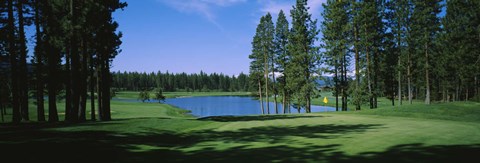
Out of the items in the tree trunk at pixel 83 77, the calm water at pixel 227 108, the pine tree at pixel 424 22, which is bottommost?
the calm water at pixel 227 108

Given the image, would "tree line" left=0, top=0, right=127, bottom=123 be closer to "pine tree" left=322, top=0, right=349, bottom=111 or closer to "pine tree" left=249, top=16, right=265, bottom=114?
"pine tree" left=322, top=0, right=349, bottom=111

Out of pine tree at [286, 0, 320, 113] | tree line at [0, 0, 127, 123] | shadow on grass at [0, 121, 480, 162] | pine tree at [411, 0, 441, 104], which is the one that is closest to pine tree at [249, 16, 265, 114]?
pine tree at [286, 0, 320, 113]

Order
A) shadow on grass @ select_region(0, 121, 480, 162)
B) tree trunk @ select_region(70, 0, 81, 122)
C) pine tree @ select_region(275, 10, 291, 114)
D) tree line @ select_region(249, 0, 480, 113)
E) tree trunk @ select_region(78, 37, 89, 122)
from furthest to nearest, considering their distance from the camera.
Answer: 1. pine tree @ select_region(275, 10, 291, 114)
2. tree line @ select_region(249, 0, 480, 113)
3. tree trunk @ select_region(78, 37, 89, 122)
4. tree trunk @ select_region(70, 0, 81, 122)
5. shadow on grass @ select_region(0, 121, 480, 162)

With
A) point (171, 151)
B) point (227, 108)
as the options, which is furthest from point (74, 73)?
point (227, 108)

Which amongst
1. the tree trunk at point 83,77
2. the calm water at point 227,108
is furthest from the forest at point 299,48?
the calm water at point 227,108

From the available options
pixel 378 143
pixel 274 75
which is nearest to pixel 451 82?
pixel 274 75

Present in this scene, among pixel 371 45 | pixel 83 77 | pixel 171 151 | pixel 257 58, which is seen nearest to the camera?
pixel 171 151

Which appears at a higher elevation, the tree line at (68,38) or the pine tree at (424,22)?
the pine tree at (424,22)

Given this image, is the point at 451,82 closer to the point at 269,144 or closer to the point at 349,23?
the point at 349,23

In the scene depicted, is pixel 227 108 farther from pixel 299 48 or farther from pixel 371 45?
pixel 371 45

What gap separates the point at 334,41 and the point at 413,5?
512 inches

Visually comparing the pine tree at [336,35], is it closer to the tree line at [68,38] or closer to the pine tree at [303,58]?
the pine tree at [303,58]

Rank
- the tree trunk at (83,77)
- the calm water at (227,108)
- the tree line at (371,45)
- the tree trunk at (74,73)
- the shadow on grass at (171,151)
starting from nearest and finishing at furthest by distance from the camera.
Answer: the shadow on grass at (171,151) < the tree trunk at (74,73) < the tree trunk at (83,77) < the tree line at (371,45) < the calm water at (227,108)

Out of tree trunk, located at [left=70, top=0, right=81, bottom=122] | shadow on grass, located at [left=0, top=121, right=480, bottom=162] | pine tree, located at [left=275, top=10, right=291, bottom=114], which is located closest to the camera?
shadow on grass, located at [left=0, top=121, right=480, bottom=162]
